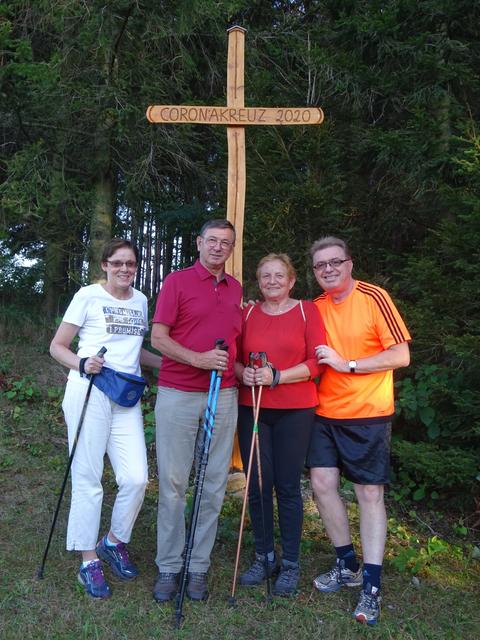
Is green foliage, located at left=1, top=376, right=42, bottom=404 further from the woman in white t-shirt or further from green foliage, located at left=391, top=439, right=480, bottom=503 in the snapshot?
green foliage, located at left=391, top=439, right=480, bottom=503

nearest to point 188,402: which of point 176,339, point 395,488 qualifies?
point 176,339

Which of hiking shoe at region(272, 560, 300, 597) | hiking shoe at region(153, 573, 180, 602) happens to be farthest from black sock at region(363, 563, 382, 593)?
hiking shoe at region(153, 573, 180, 602)

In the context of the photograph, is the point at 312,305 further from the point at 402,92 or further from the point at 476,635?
the point at 402,92

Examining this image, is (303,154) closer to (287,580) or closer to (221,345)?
(221,345)

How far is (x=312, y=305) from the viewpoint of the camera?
315 cm

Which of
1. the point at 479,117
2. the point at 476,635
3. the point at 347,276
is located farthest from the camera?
the point at 479,117

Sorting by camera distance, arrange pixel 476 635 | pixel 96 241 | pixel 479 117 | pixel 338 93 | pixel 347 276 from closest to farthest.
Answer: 1. pixel 476 635
2. pixel 347 276
3. pixel 479 117
4. pixel 338 93
5. pixel 96 241

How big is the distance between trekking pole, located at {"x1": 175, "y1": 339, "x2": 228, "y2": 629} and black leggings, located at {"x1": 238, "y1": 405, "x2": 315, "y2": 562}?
0.31 meters

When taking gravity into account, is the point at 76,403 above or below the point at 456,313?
below

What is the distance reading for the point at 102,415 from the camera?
3.07 metres

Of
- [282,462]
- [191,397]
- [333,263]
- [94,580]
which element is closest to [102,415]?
[191,397]

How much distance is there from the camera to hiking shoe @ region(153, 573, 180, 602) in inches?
118

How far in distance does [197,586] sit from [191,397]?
109 centimetres

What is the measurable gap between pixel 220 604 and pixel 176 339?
152cm
